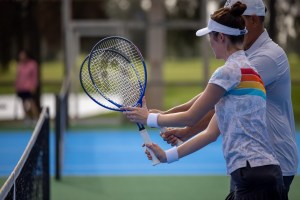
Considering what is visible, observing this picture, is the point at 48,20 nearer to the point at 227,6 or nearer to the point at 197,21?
the point at 197,21

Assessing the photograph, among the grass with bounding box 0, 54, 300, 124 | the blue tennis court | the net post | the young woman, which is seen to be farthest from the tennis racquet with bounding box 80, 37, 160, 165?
the grass with bounding box 0, 54, 300, 124

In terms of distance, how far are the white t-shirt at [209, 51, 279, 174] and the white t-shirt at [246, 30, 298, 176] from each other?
367 millimetres

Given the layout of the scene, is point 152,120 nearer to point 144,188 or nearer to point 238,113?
point 238,113

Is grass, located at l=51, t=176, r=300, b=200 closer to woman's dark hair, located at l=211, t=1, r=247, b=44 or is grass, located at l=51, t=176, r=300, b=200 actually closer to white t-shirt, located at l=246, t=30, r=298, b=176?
white t-shirt, located at l=246, t=30, r=298, b=176

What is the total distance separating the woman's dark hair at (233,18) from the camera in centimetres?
363

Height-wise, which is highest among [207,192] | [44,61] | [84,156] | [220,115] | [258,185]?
[220,115]

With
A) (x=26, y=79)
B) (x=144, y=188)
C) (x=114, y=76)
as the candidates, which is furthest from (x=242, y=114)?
(x=26, y=79)

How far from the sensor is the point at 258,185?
142 inches

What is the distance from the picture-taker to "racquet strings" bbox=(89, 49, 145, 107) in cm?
430

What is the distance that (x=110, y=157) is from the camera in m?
12.3

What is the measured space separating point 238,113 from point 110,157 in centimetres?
887

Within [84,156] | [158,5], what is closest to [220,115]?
[84,156]

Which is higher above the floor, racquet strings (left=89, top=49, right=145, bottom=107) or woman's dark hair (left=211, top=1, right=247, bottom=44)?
woman's dark hair (left=211, top=1, right=247, bottom=44)

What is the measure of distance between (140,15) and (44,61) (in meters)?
9.68
